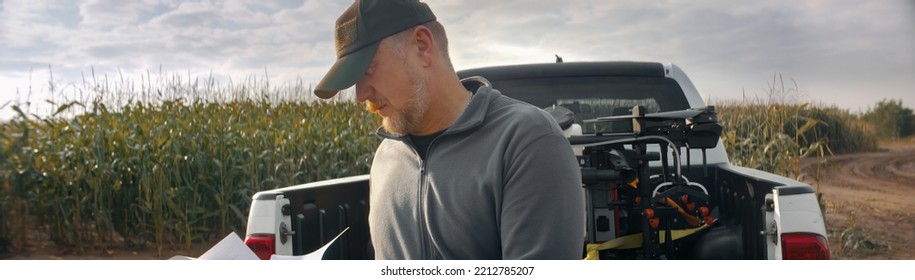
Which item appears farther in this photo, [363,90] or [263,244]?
[263,244]

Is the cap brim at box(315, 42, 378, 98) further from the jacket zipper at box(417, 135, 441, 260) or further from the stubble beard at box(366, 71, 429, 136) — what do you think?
the jacket zipper at box(417, 135, 441, 260)

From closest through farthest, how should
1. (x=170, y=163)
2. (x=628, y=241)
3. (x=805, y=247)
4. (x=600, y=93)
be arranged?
(x=805, y=247), (x=628, y=241), (x=600, y=93), (x=170, y=163)

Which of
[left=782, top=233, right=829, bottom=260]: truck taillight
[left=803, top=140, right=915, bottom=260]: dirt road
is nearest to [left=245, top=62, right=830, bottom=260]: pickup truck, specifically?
[left=782, top=233, right=829, bottom=260]: truck taillight

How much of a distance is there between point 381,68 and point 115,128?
16.8 ft

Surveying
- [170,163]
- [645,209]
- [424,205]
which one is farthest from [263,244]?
[170,163]

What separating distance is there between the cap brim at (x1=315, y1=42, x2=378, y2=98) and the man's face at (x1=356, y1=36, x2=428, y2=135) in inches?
0.9

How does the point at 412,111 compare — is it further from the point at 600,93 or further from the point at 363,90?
the point at 600,93

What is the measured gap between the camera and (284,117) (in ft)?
22.5

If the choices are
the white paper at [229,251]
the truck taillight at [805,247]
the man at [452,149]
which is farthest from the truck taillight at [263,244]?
the truck taillight at [805,247]

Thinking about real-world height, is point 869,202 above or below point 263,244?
below

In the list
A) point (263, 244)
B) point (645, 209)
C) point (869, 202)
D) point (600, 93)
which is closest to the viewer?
point (263, 244)

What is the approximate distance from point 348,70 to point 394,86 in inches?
3.8

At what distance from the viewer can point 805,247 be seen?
2008mm

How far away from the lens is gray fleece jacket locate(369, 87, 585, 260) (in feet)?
5.03
